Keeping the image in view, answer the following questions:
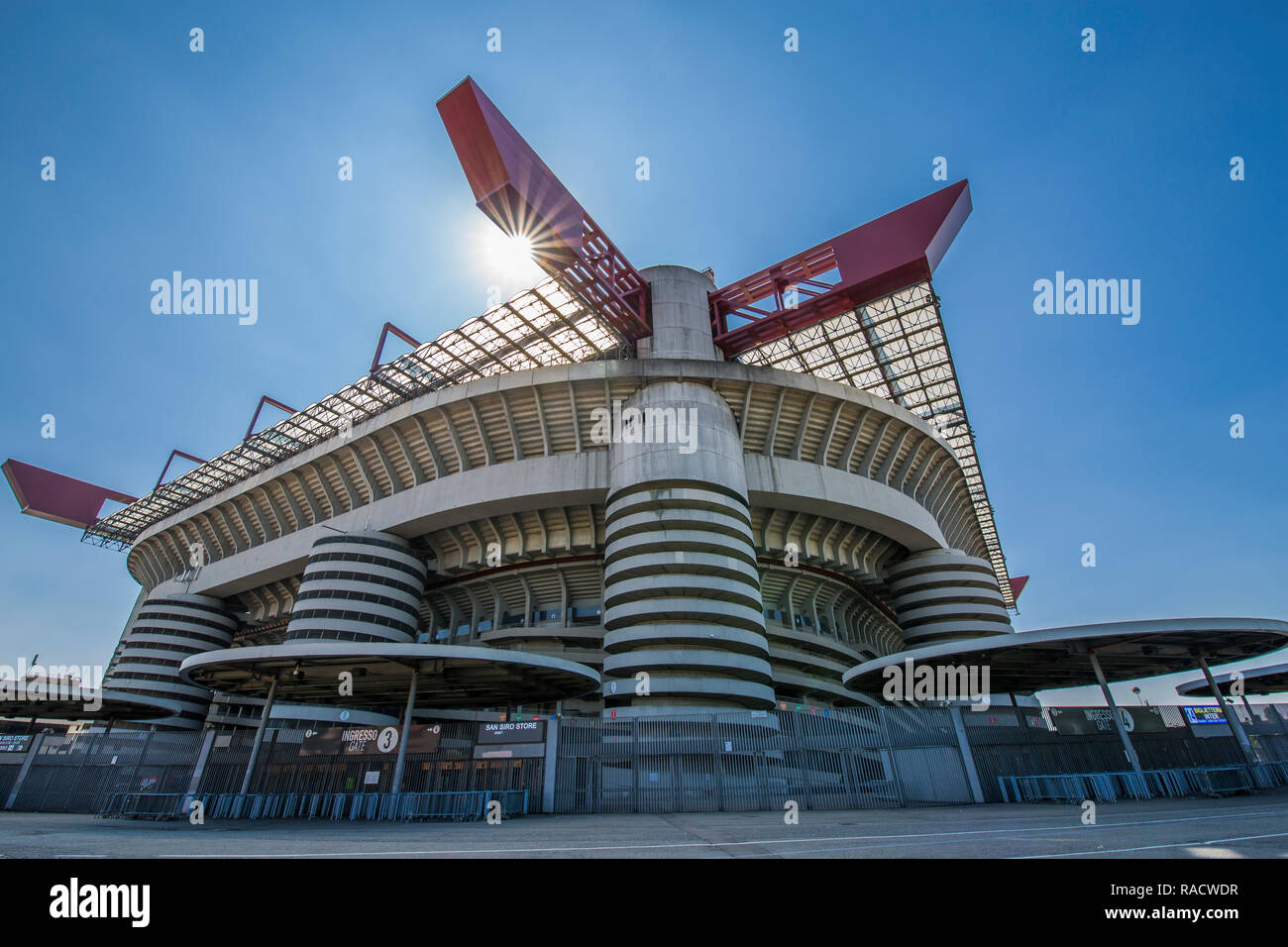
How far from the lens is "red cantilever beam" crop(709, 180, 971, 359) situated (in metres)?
27.1

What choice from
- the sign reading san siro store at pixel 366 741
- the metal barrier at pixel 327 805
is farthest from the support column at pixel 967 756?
the sign reading san siro store at pixel 366 741

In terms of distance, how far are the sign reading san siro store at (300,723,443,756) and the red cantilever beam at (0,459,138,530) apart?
2159 inches

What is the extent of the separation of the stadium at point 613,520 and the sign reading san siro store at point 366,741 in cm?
48

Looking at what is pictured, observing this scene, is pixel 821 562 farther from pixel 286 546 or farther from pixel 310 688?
pixel 286 546

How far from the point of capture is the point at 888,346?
36500mm

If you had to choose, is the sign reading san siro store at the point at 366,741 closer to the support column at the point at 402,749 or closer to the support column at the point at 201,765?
the support column at the point at 402,749

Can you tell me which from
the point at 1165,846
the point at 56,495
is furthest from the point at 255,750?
the point at 56,495

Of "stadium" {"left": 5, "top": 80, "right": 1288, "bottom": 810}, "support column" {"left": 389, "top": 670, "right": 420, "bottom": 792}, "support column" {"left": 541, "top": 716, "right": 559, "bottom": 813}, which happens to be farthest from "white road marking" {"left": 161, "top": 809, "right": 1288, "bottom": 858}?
"support column" {"left": 389, "top": 670, "right": 420, "bottom": 792}

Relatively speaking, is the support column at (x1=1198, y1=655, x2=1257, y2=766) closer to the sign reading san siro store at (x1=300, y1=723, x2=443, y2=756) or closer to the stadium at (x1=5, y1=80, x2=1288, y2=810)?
the stadium at (x1=5, y1=80, x2=1288, y2=810)

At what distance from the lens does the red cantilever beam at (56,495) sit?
51594 mm

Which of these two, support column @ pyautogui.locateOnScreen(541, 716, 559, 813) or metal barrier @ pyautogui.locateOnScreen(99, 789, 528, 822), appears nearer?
metal barrier @ pyautogui.locateOnScreen(99, 789, 528, 822)

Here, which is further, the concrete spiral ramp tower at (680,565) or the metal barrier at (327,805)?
the concrete spiral ramp tower at (680,565)

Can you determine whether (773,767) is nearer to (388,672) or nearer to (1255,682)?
(388,672)
